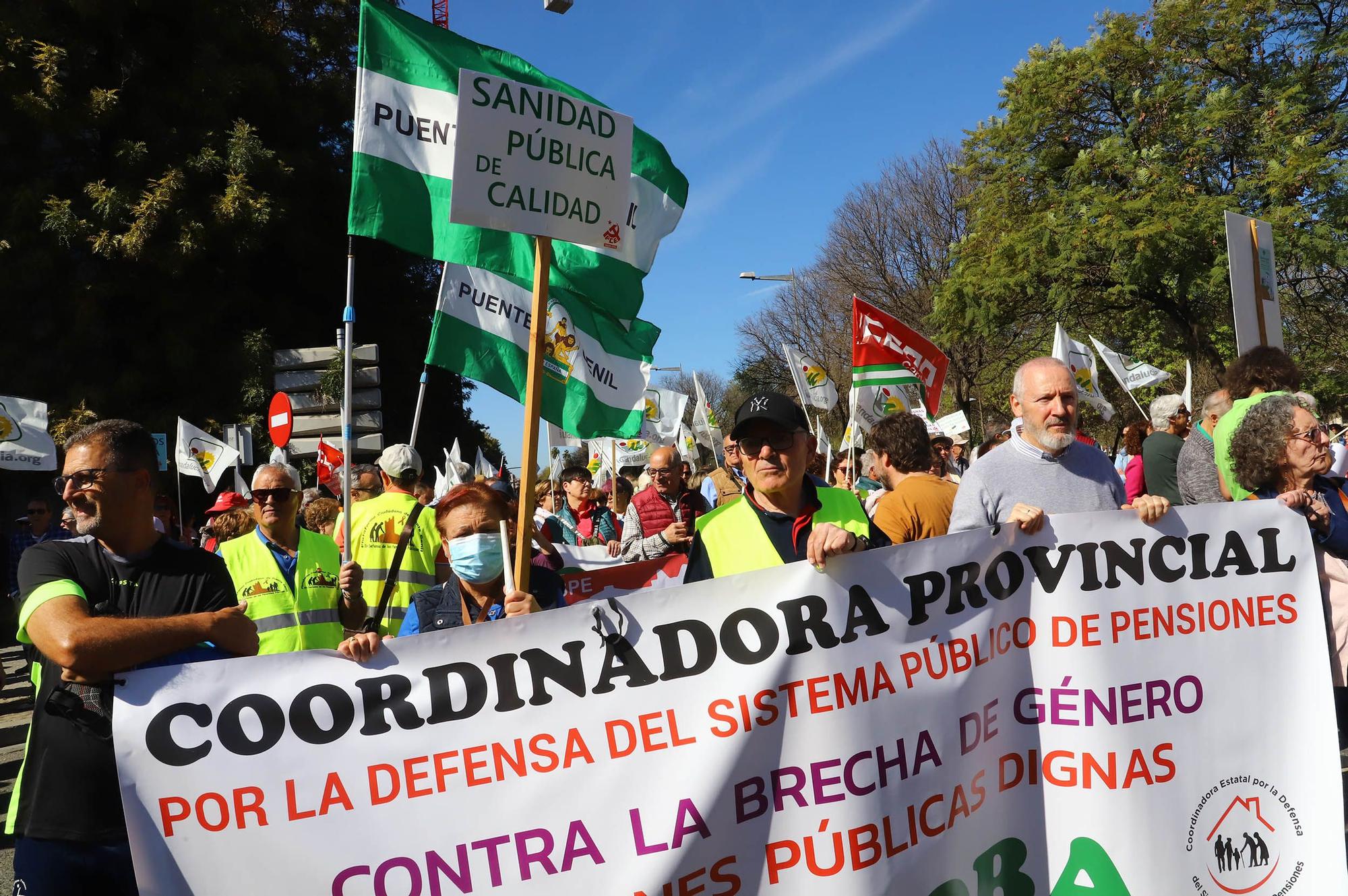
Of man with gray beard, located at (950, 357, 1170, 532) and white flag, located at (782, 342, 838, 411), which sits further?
white flag, located at (782, 342, 838, 411)

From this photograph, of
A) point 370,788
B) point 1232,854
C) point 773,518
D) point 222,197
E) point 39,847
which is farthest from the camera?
point 222,197

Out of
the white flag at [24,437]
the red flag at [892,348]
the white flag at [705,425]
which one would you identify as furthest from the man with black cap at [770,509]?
the white flag at [705,425]

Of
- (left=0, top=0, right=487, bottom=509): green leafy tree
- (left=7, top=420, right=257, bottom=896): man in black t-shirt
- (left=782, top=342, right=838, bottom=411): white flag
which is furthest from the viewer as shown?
(left=0, top=0, right=487, bottom=509): green leafy tree

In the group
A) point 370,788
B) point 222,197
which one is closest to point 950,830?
point 370,788

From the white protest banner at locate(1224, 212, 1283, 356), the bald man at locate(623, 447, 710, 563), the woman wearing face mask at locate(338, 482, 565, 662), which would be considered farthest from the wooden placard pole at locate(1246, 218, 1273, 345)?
the woman wearing face mask at locate(338, 482, 565, 662)

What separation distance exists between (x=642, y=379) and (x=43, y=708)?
354 centimetres

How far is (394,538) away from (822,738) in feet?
12.2

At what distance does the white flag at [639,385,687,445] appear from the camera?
62.3 feet

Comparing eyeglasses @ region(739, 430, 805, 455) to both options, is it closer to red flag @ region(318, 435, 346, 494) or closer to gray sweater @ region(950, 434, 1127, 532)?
gray sweater @ region(950, 434, 1127, 532)

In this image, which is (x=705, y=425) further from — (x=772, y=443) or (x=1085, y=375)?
(x=772, y=443)

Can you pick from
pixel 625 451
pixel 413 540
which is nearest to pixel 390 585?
pixel 413 540

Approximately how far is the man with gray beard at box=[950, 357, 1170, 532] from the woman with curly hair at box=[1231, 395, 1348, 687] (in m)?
0.38

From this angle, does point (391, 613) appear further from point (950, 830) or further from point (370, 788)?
point (950, 830)

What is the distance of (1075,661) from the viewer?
3.33 meters
